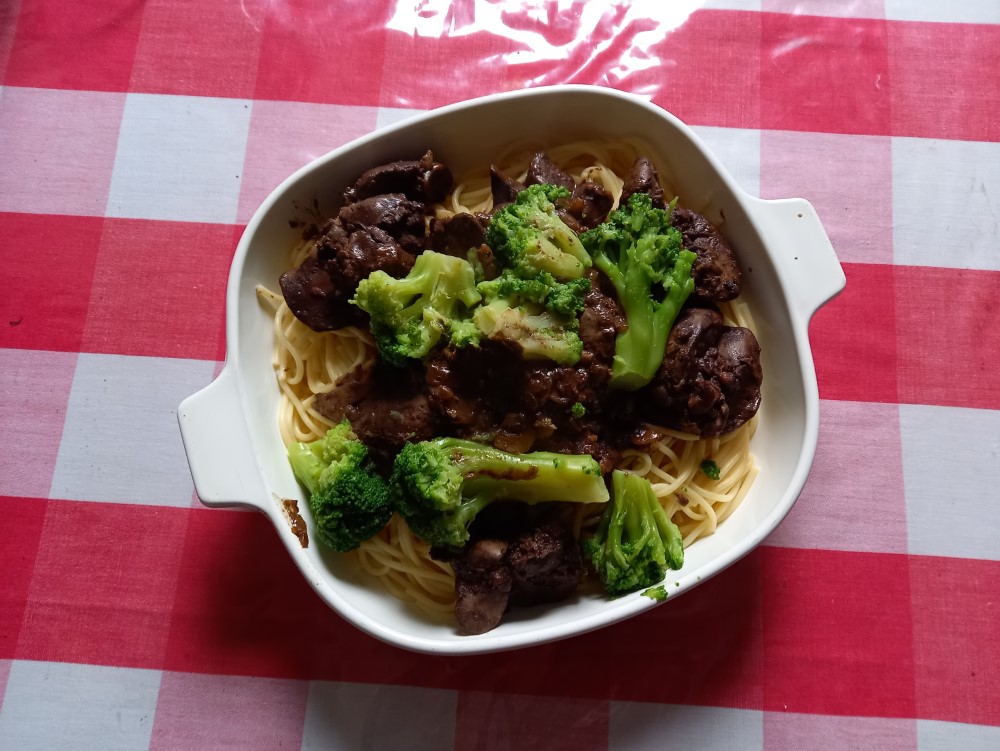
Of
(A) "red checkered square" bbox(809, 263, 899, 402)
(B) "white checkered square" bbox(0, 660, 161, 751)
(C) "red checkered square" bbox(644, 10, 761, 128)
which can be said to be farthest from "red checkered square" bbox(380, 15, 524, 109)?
(B) "white checkered square" bbox(0, 660, 161, 751)

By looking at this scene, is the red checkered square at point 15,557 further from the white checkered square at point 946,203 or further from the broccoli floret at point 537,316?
the white checkered square at point 946,203

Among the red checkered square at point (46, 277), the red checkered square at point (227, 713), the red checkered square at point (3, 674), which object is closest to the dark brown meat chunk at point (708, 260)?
the red checkered square at point (227, 713)

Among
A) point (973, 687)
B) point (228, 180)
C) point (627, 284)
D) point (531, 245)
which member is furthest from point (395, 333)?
point (973, 687)

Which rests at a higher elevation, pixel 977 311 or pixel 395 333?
pixel 395 333

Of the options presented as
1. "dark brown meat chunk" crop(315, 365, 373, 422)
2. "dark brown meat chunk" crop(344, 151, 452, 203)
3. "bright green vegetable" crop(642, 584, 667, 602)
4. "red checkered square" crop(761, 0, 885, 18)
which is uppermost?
"red checkered square" crop(761, 0, 885, 18)

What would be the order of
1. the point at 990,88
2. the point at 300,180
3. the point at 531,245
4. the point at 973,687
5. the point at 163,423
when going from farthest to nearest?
the point at 990,88 < the point at 163,423 < the point at 973,687 < the point at 300,180 < the point at 531,245

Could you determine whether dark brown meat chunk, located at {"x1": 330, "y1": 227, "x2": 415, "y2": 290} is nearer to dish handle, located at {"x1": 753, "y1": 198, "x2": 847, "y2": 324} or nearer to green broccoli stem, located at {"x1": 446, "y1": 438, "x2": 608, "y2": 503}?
green broccoli stem, located at {"x1": 446, "y1": 438, "x2": 608, "y2": 503}

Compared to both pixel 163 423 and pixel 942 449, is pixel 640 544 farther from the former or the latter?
pixel 163 423
